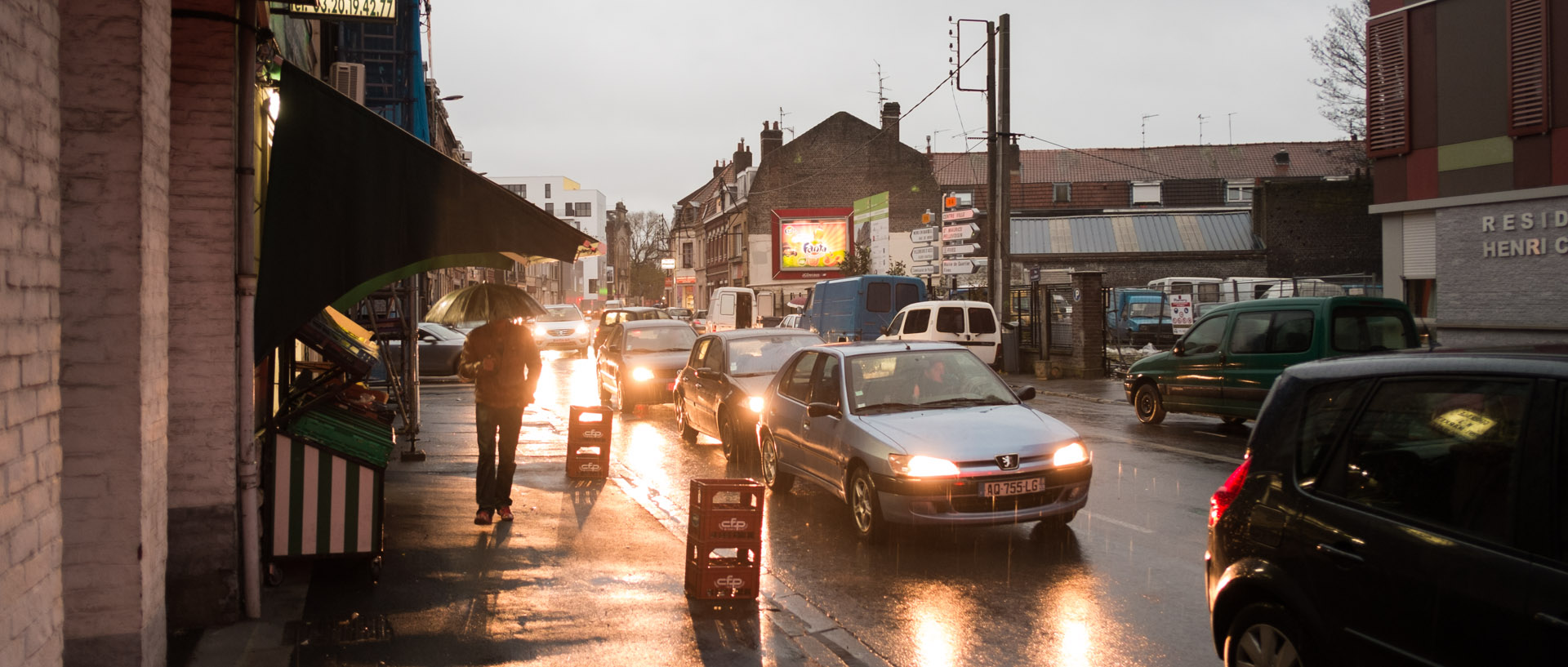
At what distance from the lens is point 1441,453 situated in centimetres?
344

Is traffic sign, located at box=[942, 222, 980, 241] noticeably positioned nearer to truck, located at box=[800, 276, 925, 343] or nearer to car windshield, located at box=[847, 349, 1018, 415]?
truck, located at box=[800, 276, 925, 343]

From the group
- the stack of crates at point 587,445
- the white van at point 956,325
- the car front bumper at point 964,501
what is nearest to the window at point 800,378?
the stack of crates at point 587,445

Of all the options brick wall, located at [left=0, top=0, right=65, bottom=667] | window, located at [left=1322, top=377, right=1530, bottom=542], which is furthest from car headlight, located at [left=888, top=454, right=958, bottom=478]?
brick wall, located at [left=0, top=0, right=65, bottom=667]

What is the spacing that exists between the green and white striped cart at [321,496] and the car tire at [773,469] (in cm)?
408

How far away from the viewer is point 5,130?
346 centimetres

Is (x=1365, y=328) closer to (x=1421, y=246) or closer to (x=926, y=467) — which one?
(x=926, y=467)

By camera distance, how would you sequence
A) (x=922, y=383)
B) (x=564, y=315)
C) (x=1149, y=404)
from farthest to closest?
(x=564, y=315)
(x=1149, y=404)
(x=922, y=383)

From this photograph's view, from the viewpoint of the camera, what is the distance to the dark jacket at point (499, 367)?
8.53 metres

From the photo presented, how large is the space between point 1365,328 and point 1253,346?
1.27 meters

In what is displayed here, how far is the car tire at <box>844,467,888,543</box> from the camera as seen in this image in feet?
25.6

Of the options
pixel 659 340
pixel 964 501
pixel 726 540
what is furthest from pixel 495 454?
pixel 659 340

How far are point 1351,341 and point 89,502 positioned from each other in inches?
496

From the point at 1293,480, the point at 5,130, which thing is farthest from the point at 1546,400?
the point at 5,130

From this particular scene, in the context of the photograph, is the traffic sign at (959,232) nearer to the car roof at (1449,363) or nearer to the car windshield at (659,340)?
the car windshield at (659,340)
